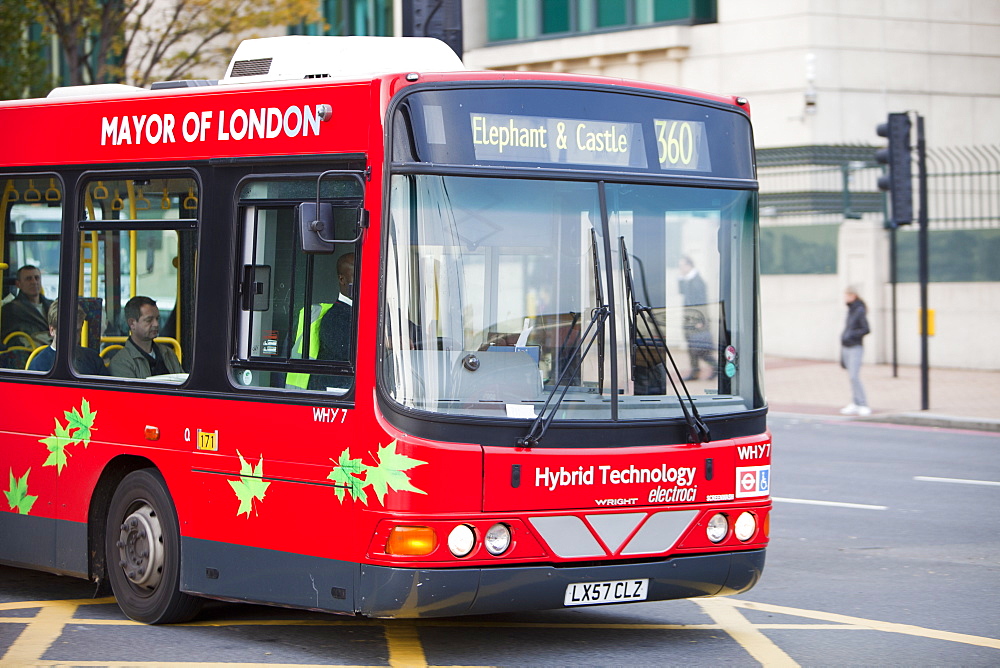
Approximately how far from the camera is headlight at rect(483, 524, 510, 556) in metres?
7.05

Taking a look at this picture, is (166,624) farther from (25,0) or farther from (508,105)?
(25,0)

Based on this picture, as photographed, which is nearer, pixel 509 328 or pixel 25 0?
pixel 509 328

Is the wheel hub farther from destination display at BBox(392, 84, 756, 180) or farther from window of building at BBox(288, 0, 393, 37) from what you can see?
window of building at BBox(288, 0, 393, 37)

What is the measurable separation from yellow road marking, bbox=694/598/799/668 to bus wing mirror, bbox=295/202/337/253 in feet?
9.11

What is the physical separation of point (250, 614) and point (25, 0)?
16.5 m

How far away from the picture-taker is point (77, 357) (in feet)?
28.5

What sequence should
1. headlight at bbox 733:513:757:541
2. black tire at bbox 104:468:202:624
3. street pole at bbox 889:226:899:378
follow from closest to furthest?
headlight at bbox 733:513:757:541 → black tire at bbox 104:468:202:624 → street pole at bbox 889:226:899:378

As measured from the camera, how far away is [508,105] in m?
7.37

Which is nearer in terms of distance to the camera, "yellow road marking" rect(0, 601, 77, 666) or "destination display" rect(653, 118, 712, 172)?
"yellow road marking" rect(0, 601, 77, 666)

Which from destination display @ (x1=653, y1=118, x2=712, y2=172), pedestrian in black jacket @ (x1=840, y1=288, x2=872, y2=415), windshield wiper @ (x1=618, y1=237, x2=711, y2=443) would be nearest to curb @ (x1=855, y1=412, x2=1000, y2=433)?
pedestrian in black jacket @ (x1=840, y1=288, x2=872, y2=415)

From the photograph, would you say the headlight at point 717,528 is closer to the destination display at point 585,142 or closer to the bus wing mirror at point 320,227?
the destination display at point 585,142

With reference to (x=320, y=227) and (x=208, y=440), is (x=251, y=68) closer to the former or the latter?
(x=320, y=227)

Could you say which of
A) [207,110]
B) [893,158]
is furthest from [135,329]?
[893,158]

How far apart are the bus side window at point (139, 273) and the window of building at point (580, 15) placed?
82.2 feet
